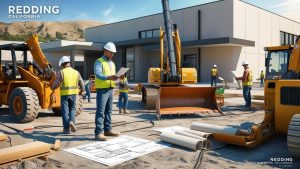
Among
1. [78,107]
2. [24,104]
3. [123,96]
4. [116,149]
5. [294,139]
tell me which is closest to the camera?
[294,139]

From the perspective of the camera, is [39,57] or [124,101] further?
[124,101]

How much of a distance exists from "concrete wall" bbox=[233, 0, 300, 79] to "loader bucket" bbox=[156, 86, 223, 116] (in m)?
19.6

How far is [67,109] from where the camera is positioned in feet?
23.6

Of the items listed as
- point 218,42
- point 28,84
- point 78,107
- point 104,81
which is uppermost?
point 218,42

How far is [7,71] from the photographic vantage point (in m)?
9.60

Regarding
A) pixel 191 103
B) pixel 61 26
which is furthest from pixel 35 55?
pixel 61 26

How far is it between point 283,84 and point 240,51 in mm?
24429

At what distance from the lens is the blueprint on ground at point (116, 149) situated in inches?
205

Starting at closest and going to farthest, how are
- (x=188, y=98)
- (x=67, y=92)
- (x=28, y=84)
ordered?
(x=67, y=92), (x=28, y=84), (x=188, y=98)

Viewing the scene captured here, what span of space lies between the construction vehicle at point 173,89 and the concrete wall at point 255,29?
1717cm

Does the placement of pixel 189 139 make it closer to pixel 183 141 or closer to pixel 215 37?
pixel 183 141

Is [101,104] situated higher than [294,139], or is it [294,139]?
→ [101,104]

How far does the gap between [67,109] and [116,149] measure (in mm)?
2052

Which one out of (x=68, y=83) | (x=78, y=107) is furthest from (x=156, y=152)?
(x=78, y=107)
